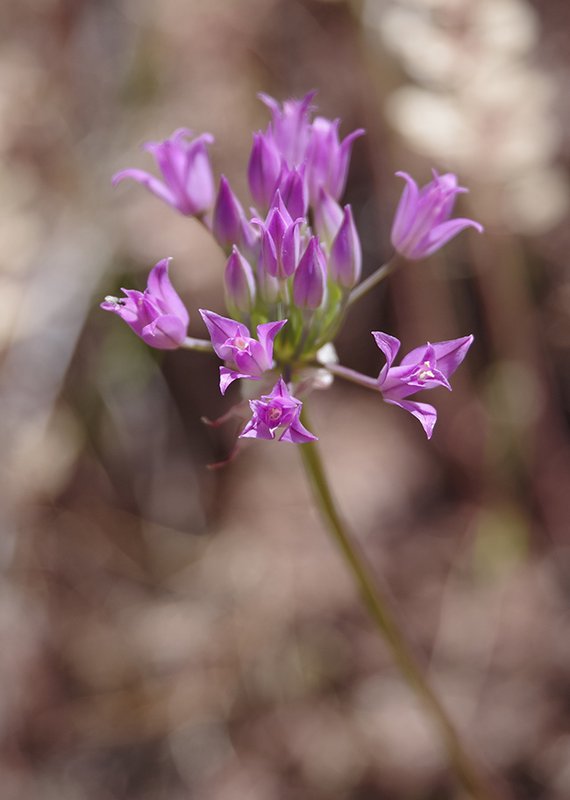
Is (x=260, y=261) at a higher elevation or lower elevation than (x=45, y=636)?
higher

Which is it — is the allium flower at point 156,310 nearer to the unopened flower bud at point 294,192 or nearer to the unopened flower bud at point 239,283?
the unopened flower bud at point 239,283

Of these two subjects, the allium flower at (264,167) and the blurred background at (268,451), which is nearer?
the allium flower at (264,167)

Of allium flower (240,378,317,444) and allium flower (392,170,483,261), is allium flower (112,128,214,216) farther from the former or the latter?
allium flower (240,378,317,444)

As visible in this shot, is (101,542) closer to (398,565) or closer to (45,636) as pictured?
(45,636)

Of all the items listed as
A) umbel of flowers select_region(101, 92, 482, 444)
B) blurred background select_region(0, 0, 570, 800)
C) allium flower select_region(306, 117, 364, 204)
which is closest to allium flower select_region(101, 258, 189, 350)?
umbel of flowers select_region(101, 92, 482, 444)

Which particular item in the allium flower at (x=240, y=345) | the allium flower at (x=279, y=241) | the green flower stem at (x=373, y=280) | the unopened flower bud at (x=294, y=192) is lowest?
the allium flower at (x=240, y=345)

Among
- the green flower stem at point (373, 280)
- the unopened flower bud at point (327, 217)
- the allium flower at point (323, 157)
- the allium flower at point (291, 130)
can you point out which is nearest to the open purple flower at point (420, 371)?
the green flower stem at point (373, 280)

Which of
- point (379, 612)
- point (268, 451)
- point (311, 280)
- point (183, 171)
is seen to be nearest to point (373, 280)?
point (311, 280)

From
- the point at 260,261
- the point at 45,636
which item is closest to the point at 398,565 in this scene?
the point at 45,636
